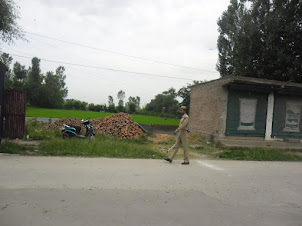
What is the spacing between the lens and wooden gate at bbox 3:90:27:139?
9.99m

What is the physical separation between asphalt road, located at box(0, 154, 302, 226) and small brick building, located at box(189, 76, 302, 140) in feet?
19.8

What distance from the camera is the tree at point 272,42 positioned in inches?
734

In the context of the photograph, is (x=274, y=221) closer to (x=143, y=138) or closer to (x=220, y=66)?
(x=143, y=138)

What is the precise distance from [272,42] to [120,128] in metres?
14.3

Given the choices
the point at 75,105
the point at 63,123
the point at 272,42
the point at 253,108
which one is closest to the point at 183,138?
the point at 253,108

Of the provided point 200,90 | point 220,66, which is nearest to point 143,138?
point 200,90

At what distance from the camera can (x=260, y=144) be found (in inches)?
519

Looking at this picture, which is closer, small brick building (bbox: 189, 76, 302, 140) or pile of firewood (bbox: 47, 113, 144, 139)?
small brick building (bbox: 189, 76, 302, 140)

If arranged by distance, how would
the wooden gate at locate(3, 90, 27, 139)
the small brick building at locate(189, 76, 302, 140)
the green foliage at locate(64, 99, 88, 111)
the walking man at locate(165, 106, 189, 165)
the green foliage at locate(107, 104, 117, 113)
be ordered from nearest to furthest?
the walking man at locate(165, 106, 189, 165), the wooden gate at locate(3, 90, 27, 139), the small brick building at locate(189, 76, 302, 140), the green foliage at locate(107, 104, 117, 113), the green foliage at locate(64, 99, 88, 111)

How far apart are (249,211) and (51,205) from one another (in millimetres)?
3366

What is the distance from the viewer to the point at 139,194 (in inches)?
188

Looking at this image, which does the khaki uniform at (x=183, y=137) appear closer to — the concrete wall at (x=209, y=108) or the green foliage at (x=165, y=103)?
the concrete wall at (x=209, y=108)

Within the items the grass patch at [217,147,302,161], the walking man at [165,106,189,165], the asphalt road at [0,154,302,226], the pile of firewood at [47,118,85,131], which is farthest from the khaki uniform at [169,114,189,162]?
the pile of firewood at [47,118,85,131]

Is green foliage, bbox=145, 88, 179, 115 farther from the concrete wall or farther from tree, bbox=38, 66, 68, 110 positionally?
the concrete wall
